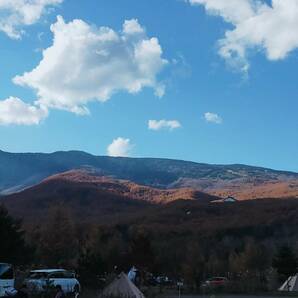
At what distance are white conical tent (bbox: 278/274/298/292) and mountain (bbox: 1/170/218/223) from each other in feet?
255

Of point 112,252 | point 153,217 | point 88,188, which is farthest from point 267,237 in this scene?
point 88,188

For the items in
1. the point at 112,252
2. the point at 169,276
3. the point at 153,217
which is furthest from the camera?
the point at 153,217

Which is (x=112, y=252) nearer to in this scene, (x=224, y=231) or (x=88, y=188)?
(x=224, y=231)

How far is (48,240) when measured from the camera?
59969 mm

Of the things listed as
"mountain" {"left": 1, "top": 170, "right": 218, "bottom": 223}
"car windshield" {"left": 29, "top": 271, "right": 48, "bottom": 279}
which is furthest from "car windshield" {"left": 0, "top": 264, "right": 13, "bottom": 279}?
"mountain" {"left": 1, "top": 170, "right": 218, "bottom": 223}

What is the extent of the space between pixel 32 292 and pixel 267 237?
289 feet

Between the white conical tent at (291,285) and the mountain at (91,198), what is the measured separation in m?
77.8

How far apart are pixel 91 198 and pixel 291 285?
110 meters

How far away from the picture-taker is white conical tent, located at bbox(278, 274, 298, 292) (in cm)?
4878

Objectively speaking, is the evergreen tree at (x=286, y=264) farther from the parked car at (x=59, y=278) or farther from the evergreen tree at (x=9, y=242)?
the evergreen tree at (x=9, y=242)

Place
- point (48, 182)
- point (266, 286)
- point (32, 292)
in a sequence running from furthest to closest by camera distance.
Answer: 1. point (48, 182)
2. point (266, 286)
3. point (32, 292)

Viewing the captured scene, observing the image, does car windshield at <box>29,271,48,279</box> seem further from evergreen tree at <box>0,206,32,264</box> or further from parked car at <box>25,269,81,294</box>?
evergreen tree at <box>0,206,32,264</box>

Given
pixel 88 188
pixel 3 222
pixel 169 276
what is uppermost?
pixel 88 188

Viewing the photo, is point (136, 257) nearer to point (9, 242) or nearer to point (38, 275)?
point (38, 275)
